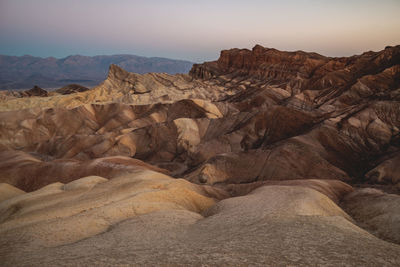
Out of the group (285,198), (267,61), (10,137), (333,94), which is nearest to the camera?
(285,198)

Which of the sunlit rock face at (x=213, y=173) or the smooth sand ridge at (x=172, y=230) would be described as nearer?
the smooth sand ridge at (x=172, y=230)

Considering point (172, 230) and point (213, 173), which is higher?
point (172, 230)

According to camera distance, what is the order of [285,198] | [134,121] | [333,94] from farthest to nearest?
[333,94] < [134,121] < [285,198]

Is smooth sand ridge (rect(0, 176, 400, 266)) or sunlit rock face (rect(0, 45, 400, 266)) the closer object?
smooth sand ridge (rect(0, 176, 400, 266))

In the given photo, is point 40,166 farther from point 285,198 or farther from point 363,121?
point 363,121

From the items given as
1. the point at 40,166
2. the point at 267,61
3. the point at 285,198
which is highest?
the point at 267,61

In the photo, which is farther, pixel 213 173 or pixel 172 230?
pixel 213 173

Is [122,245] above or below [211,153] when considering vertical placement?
above

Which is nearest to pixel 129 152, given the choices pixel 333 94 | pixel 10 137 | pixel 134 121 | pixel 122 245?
pixel 134 121
